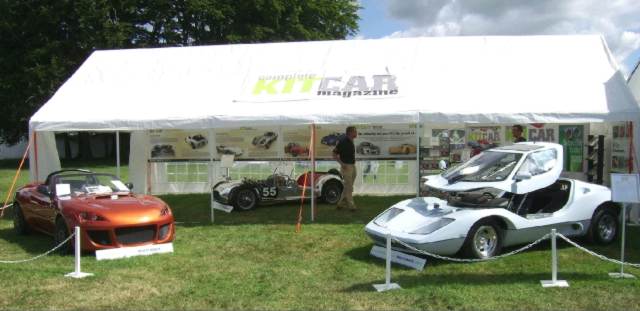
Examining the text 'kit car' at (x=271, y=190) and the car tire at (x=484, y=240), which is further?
the text 'kit car' at (x=271, y=190)

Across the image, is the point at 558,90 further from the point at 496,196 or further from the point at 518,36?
the point at 496,196

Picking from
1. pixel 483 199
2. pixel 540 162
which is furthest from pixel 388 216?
pixel 540 162

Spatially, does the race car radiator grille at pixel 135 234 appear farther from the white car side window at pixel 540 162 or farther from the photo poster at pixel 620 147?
the photo poster at pixel 620 147

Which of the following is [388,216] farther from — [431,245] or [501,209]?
[501,209]

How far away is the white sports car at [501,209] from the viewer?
6.77m

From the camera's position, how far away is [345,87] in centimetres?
1048

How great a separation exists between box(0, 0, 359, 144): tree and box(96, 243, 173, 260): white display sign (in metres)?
20.5

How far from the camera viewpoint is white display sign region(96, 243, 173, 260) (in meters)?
7.33

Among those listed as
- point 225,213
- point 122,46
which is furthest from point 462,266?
point 122,46

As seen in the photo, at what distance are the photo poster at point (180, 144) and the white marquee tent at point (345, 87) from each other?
2523mm

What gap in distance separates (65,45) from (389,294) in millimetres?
26270

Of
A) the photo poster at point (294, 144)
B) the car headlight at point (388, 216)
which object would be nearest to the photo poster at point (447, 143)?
the photo poster at point (294, 144)

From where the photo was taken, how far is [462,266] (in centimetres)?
673

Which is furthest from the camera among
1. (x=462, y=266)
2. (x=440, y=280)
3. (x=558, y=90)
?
(x=558, y=90)
